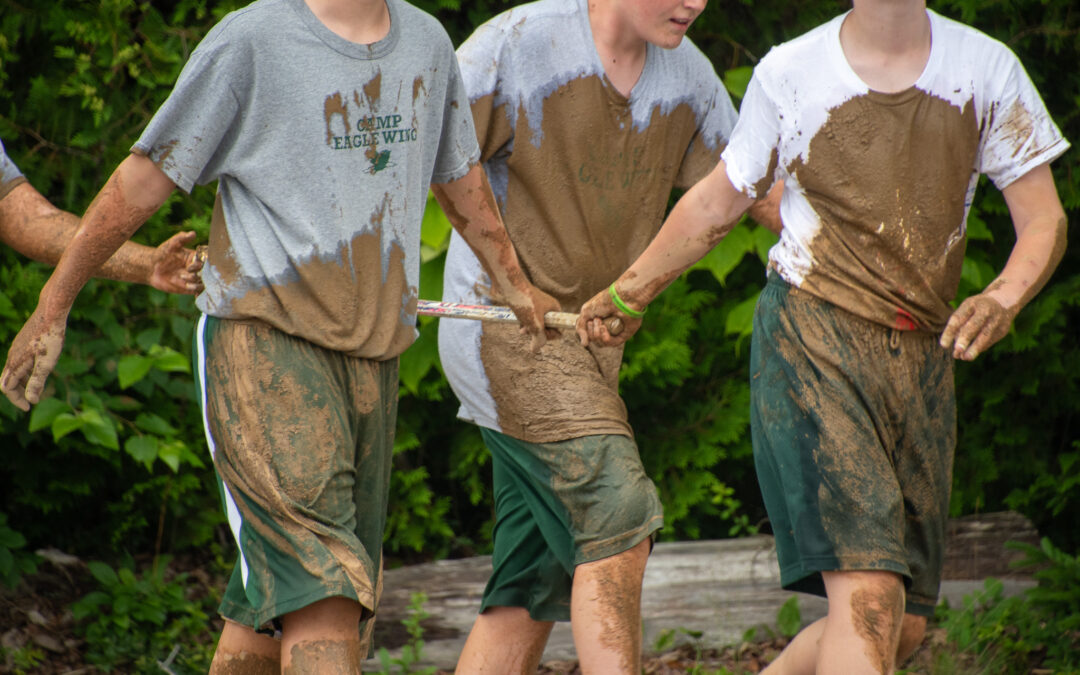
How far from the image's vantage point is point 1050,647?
4391mm

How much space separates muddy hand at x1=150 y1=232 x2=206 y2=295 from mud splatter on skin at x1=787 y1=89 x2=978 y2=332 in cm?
149

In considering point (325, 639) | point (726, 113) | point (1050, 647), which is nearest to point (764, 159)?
point (726, 113)

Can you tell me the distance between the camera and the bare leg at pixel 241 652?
9.68 ft

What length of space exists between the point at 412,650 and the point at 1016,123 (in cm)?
274

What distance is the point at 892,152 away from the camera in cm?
295

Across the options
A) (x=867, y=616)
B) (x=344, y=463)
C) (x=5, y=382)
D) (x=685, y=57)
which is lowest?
(x=867, y=616)

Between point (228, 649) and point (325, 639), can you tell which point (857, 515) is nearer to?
point (325, 639)

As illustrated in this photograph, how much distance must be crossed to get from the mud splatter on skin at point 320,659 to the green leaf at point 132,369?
174 centimetres

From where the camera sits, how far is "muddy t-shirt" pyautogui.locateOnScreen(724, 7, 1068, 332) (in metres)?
2.94

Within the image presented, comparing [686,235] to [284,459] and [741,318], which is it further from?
[741,318]

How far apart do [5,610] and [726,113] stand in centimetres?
305

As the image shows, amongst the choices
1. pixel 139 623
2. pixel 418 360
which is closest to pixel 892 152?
pixel 418 360

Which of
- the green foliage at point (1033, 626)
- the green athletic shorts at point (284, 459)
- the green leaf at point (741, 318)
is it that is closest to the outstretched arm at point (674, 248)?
the green athletic shorts at point (284, 459)

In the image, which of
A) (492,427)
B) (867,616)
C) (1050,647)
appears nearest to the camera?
(867,616)
